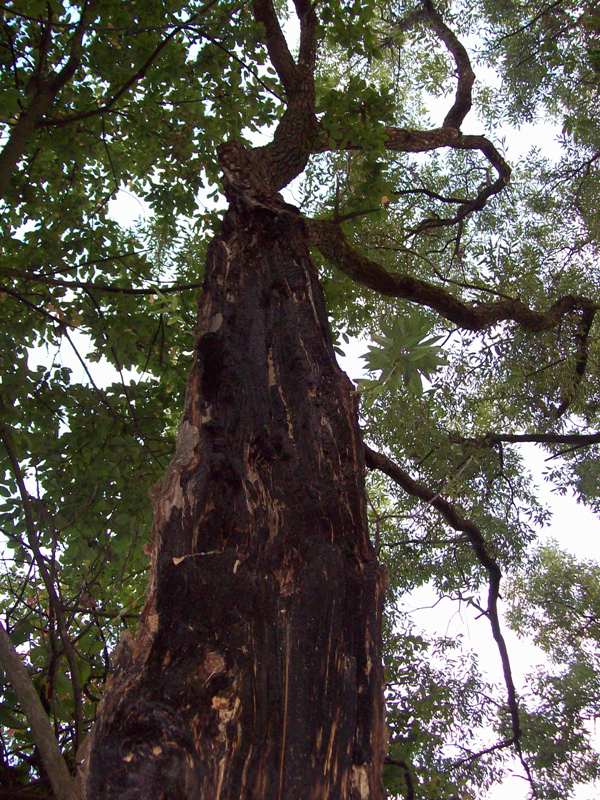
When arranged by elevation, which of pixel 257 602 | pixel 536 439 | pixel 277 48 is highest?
pixel 277 48

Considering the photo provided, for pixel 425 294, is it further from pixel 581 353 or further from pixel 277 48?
pixel 581 353

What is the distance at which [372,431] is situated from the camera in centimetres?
789

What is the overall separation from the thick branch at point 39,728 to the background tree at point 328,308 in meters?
0.02

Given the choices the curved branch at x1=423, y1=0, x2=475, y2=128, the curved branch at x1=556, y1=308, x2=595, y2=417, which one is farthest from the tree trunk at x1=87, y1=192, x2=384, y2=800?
the curved branch at x1=423, y1=0, x2=475, y2=128

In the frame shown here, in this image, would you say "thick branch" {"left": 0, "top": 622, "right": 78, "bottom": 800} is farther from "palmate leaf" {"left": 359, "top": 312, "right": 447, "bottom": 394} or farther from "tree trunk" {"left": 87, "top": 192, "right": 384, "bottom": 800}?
"palmate leaf" {"left": 359, "top": 312, "right": 447, "bottom": 394}

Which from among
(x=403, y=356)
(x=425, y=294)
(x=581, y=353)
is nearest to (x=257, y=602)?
(x=403, y=356)

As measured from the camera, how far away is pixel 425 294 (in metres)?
5.65

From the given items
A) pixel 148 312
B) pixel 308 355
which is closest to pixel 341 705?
pixel 308 355

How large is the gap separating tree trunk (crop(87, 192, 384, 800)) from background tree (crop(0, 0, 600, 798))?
4cm

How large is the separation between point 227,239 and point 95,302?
186 cm

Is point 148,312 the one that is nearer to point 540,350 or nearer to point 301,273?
point 301,273

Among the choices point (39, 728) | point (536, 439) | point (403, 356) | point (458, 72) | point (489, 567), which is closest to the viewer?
point (39, 728)

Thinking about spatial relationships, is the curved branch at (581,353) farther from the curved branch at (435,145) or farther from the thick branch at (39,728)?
the thick branch at (39,728)

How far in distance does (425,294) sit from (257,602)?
13.8ft
